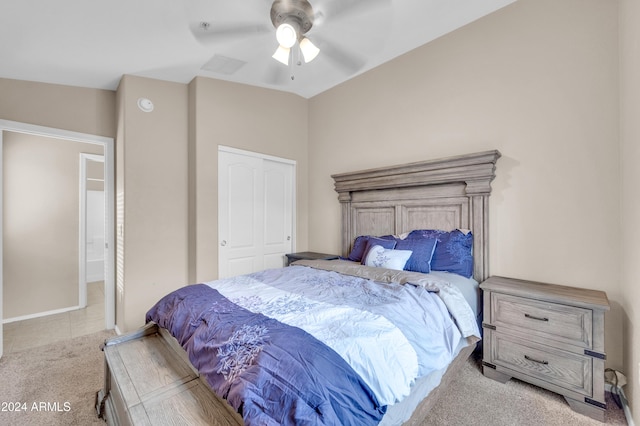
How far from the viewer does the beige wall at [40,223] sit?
11.3ft

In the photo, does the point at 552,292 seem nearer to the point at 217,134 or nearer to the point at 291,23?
the point at 291,23

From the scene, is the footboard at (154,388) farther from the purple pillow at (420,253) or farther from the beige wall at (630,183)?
the beige wall at (630,183)

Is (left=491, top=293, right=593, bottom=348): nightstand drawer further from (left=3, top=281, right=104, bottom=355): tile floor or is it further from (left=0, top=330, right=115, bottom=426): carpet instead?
(left=3, top=281, right=104, bottom=355): tile floor

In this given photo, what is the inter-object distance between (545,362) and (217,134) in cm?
374

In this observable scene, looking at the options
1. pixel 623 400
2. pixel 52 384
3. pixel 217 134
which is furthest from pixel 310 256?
pixel 623 400

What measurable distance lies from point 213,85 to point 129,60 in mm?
875

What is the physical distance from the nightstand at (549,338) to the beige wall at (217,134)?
275 cm

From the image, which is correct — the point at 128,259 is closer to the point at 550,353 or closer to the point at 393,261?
Result: the point at 393,261

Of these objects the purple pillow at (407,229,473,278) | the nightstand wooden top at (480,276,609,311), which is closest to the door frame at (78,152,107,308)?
the purple pillow at (407,229,473,278)

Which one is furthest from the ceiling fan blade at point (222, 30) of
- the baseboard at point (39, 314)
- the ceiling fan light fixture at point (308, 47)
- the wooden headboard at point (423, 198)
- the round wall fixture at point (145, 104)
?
the baseboard at point (39, 314)

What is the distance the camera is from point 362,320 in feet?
4.73

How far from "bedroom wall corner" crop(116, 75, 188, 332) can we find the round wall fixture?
3cm

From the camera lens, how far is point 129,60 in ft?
8.98

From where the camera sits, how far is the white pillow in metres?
2.55
